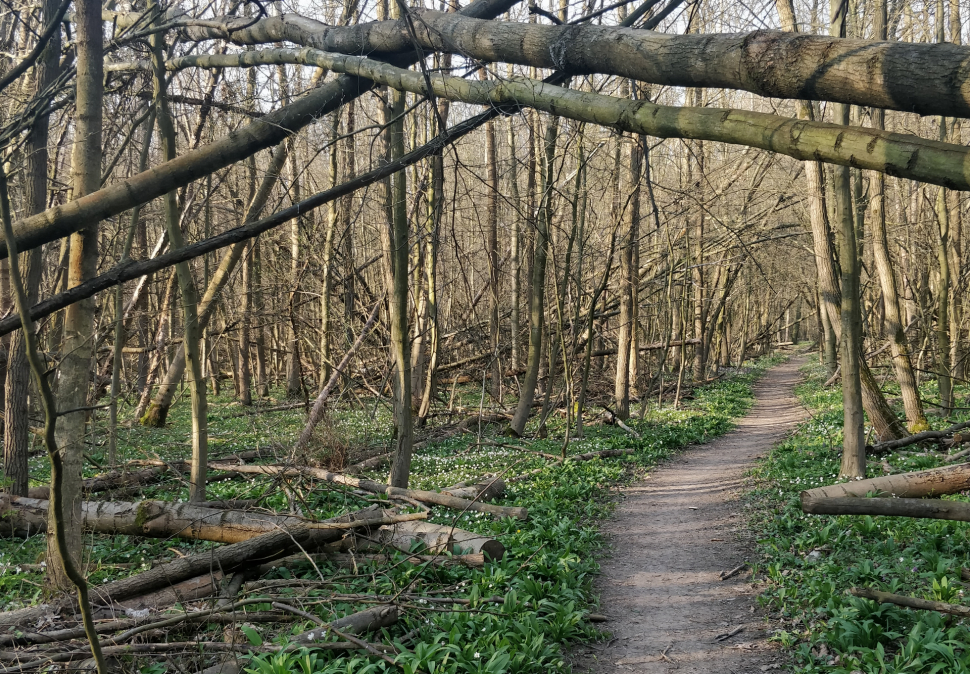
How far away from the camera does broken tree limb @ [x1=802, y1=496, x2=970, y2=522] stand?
4.54m

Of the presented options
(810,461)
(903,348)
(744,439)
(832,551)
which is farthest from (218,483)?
(903,348)

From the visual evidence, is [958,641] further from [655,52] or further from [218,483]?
[218,483]

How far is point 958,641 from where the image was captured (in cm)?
420

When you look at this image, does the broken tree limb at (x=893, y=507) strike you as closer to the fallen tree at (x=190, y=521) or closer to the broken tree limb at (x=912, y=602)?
the broken tree limb at (x=912, y=602)

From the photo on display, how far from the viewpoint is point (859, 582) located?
5.34m

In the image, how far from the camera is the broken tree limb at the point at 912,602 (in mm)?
4238

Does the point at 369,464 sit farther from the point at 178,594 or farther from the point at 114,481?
the point at 178,594

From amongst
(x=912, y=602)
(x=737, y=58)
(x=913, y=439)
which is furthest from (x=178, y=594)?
(x=913, y=439)

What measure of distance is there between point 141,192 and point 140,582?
3.02 meters

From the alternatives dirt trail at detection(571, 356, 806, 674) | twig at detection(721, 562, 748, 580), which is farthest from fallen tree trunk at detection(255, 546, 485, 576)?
twig at detection(721, 562, 748, 580)

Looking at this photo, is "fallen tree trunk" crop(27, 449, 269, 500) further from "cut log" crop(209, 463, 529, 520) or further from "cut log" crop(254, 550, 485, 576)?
"cut log" crop(254, 550, 485, 576)

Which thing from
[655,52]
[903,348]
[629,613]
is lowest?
[629,613]

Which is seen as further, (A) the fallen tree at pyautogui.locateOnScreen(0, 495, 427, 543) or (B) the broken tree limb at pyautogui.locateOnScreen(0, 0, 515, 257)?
(A) the fallen tree at pyautogui.locateOnScreen(0, 495, 427, 543)

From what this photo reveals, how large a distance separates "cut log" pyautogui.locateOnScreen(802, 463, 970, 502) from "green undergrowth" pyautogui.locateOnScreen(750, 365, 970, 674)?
1.17 ft
